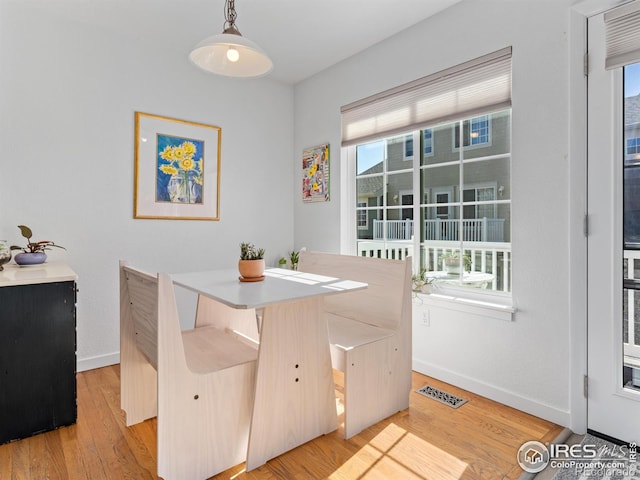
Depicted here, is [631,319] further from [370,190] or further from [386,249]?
[370,190]

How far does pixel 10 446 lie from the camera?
5.90 feet

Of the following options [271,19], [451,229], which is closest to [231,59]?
[271,19]

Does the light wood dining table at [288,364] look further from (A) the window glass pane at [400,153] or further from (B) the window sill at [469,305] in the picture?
(A) the window glass pane at [400,153]

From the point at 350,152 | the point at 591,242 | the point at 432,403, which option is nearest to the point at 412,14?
the point at 350,152

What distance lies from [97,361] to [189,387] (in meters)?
1.77

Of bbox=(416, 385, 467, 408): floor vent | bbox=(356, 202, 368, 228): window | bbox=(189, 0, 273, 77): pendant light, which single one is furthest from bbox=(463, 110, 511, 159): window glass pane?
bbox=(416, 385, 467, 408): floor vent

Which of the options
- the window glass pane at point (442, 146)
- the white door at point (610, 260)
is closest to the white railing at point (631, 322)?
the white door at point (610, 260)

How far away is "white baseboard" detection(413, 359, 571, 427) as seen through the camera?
2.00 metres

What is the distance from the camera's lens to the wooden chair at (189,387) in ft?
4.75

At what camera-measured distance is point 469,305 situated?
236 cm

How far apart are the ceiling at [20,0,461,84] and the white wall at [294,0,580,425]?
32cm

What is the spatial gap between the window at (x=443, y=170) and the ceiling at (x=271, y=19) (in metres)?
0.45

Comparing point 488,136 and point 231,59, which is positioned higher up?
point 231,59

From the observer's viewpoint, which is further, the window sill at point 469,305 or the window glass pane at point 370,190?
the window glass pane at point 370,190
